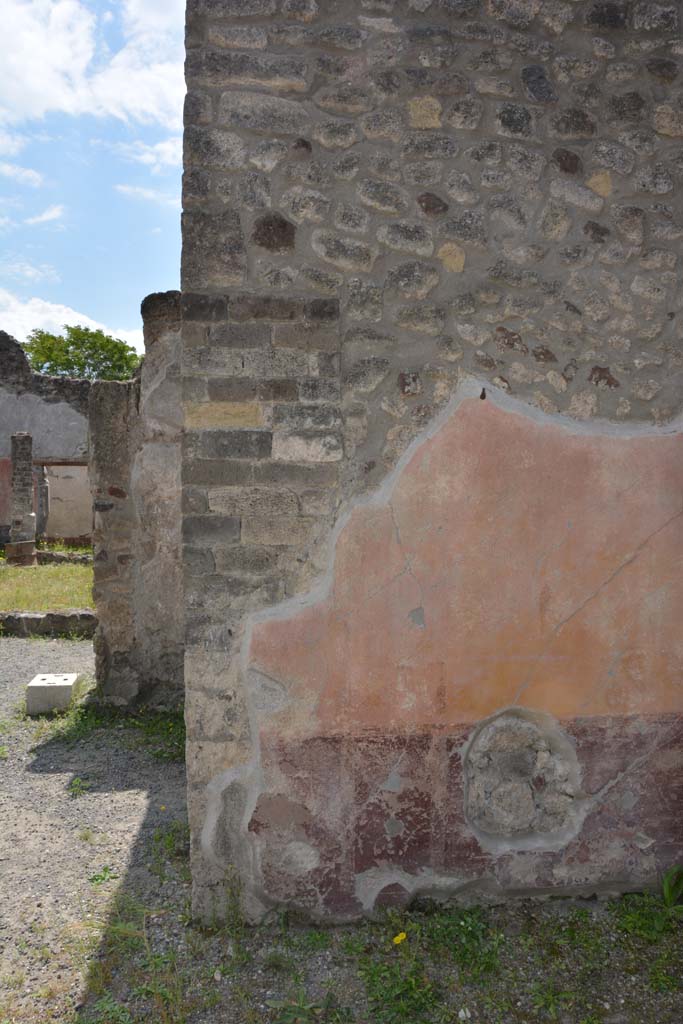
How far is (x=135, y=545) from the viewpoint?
5.18 metres

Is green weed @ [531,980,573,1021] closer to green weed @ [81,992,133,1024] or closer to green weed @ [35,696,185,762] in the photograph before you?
green weed @ [81,992,133,1024]

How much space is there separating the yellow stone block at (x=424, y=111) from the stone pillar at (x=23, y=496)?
12.0m

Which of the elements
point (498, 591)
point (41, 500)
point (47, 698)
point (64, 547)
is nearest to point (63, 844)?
point (47, 698)

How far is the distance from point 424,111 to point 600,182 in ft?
2.25

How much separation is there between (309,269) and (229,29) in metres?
0.83

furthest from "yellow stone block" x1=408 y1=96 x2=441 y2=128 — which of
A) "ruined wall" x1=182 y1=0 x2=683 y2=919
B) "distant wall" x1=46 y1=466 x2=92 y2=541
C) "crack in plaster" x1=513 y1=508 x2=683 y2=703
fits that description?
"distant wall" x1=46 y1=466 x2=92 y2=541

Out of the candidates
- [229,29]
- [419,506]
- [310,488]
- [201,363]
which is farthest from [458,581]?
[229,29]

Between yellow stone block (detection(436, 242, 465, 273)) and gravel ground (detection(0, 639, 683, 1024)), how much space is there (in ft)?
7.63

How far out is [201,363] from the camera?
2.53 metres

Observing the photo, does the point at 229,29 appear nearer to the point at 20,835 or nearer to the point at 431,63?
the point at 431,63

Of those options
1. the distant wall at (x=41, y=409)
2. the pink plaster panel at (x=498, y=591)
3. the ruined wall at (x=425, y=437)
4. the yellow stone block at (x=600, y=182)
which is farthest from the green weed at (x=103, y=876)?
the distant wall at (x=41, y=409)

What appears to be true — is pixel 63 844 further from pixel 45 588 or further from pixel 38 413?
pixel 38 413

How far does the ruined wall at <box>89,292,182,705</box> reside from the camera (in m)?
5.07

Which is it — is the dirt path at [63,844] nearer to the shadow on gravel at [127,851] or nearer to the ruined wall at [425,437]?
the shadow on gravel at [127,851]
